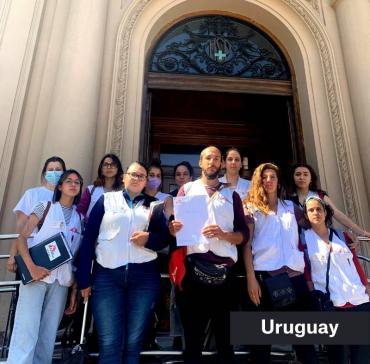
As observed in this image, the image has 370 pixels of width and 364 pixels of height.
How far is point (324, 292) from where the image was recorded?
283cm

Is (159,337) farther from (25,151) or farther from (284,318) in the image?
(25,151)

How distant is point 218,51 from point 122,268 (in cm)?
507

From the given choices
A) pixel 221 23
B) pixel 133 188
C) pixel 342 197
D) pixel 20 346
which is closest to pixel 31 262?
pixel 20 346

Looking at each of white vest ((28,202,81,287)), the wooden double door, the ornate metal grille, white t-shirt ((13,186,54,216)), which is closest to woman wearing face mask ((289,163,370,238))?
white vest ((28,202,81,287))

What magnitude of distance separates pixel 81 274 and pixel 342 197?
4109 millimetres

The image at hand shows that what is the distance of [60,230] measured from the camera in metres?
2.98

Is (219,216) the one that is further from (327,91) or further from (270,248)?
(327,91)

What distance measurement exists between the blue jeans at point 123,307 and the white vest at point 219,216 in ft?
1.36

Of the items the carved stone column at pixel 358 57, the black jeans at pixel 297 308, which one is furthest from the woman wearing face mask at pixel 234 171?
the carved stone column at pixel 358 57

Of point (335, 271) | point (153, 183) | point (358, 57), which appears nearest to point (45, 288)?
point (153, 183)

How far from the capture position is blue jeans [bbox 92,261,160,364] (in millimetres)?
2527

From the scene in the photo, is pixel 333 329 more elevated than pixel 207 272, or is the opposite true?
pixel 207 272

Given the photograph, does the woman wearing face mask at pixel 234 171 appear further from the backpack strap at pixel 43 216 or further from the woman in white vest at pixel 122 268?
the backpack strap at pixel 43 216

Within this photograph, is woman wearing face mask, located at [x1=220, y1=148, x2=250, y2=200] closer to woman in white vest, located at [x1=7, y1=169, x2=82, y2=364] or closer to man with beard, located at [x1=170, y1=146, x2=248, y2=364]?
man with beard, located at [x1=170, y1=146, x2=248, y2=364]
